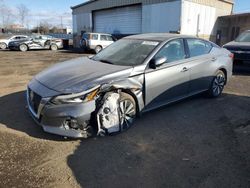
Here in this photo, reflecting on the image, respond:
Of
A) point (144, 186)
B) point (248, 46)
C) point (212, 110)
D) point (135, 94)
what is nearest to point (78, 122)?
point (135, 94)

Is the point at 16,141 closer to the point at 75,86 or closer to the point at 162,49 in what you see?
the point at 75,86

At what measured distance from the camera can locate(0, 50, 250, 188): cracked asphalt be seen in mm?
2959

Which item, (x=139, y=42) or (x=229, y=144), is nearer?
(x=229, y=144)

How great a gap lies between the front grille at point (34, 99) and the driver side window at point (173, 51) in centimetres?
212

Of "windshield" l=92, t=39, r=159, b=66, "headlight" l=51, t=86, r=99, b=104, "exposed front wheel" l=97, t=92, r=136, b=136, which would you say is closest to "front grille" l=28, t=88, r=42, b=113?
"headlight" l=51, t=86, r=99, b=104

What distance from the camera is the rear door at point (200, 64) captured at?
5.31 metres

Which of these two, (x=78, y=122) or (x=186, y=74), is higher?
(x=186, y=74)

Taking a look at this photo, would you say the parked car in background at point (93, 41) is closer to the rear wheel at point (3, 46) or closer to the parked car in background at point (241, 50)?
the rear wheel at point (3, 46)

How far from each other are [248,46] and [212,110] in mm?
5165

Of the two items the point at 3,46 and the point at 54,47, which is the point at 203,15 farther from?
the point at 3,46

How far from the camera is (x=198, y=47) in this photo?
18.4 feet

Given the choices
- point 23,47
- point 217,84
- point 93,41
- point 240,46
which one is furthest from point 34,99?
point 23,47

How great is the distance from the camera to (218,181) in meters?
2.95

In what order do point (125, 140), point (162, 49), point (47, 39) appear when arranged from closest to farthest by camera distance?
point (125, 140)
point (162, 49)
point (47, 39)
